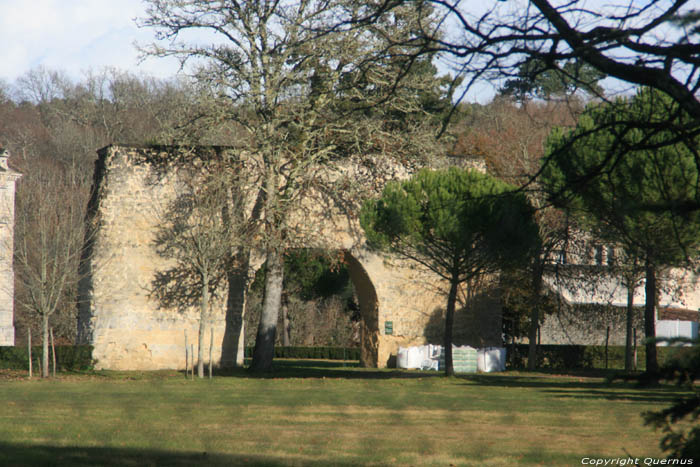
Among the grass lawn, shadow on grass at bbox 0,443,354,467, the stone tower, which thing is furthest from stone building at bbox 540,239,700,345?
the stone tower

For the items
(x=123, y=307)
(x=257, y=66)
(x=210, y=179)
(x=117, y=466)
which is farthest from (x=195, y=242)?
(x=117, y=466)

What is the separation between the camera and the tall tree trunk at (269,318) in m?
21.0

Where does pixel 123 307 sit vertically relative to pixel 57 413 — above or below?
above

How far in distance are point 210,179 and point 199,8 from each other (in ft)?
14.0

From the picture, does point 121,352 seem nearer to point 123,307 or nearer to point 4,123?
point 123,307

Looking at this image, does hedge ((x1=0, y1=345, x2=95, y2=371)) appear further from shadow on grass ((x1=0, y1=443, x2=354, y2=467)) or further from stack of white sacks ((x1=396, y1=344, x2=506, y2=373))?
shadow on grass ((x1=0, y1=443, x2=354, y2=467))

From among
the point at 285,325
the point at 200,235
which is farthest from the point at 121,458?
the point at 285,325

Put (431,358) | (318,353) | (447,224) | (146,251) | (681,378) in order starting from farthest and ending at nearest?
1. (318,353)
2. (431,358)
3. (146,251)
4. (447,224)
5. (681,378)

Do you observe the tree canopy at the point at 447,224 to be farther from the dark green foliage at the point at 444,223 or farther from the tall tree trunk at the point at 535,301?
the tall tree trunk at the point at 535,301

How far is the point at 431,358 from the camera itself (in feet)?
76.3

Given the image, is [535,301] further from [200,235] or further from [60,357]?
[60,357]

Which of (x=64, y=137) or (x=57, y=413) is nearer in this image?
(x=57, y=413)

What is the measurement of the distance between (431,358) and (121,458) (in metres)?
17.0

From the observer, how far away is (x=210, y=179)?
20.6 m
